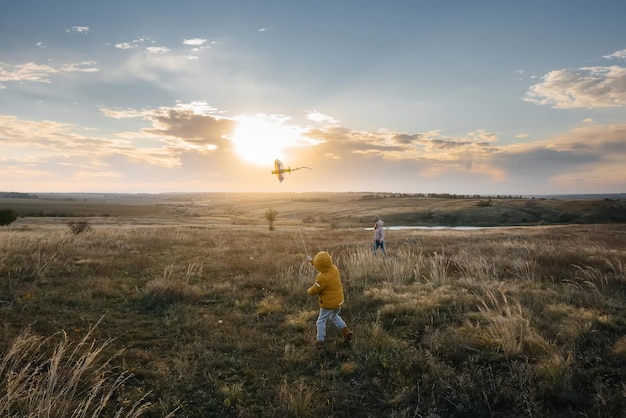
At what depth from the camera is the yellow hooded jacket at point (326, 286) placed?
7.81 meters

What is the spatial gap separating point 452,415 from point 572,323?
392cm

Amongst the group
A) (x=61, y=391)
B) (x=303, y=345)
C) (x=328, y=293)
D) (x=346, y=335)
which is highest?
(x=328, y=293)

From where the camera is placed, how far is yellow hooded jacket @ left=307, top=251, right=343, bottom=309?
25.6 ft

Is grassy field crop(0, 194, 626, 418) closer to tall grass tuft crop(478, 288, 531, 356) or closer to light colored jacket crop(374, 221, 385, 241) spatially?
tall grass tuft crop(478, 288, 531, 356)

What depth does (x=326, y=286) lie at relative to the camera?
7.89 meters

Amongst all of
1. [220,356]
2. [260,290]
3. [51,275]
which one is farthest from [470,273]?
[51,275]

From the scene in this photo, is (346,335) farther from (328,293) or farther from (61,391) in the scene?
(61,391)

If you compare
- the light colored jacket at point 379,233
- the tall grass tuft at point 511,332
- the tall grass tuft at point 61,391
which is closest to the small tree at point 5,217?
the light colored jacket at point 379,233

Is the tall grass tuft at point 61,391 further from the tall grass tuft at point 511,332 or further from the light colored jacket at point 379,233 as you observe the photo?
the light colored jacket at point 379,233

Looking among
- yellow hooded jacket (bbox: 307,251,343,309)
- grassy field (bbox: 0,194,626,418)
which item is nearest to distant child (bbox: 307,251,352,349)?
yellow hooded jacket (bbox: 307,251,343,309)

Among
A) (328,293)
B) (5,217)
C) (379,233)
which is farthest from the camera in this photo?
(5,217)

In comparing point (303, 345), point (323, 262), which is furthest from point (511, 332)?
point (303, 345)

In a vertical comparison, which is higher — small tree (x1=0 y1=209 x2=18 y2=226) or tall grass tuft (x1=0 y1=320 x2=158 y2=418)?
small tree (x1=0 y1=209 x2=18 y2=226)

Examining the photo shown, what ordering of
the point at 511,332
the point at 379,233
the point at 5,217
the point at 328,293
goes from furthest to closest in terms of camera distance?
the point at 5,217 < the point at 379,233 < the point at 328,293 < the point at 511,332
